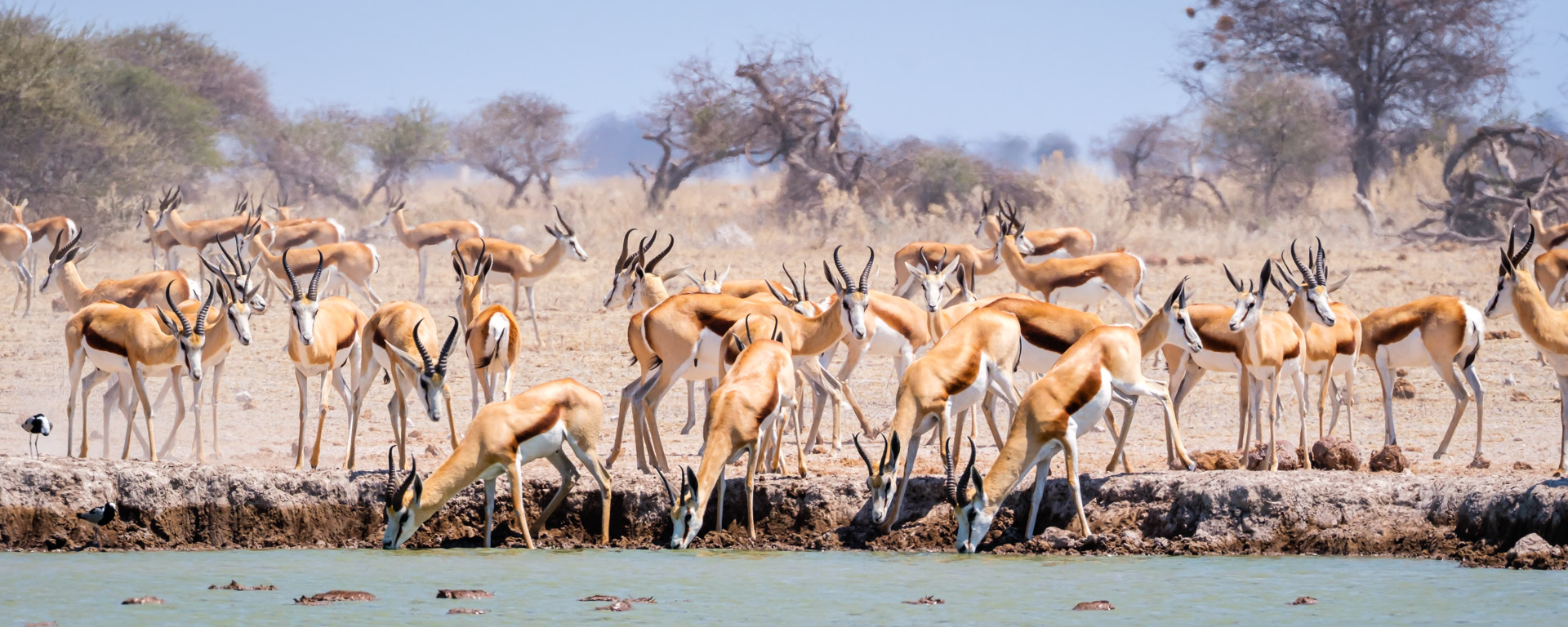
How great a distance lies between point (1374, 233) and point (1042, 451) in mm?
19647

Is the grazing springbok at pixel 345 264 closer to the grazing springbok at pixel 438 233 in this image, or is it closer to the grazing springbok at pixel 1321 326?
the grazing springbok at pixel 438 233

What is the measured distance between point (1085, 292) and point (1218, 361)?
610cm

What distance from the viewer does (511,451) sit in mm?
8227

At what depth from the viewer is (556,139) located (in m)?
45.0

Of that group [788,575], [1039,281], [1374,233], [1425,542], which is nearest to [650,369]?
[788,575]

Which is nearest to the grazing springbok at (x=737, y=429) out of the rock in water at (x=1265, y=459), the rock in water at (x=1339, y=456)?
the rock in water at (x=1265, y=459)

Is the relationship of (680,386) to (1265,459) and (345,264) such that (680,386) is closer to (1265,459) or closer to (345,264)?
(345,264)

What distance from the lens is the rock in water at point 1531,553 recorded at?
24.0 ft

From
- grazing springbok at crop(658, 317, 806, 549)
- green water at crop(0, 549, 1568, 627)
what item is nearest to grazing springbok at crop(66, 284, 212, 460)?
green water at crop(0, 549, 1568, 627)

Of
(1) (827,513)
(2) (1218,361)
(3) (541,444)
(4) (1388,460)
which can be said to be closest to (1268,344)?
(2) (1218,361)

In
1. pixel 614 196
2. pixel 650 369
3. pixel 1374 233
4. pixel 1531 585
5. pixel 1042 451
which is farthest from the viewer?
pixel 614 196

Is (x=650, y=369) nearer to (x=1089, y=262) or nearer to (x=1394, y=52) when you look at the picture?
(x=1089, y=262)

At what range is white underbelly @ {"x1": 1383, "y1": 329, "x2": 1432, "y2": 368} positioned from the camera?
1084 centimetres

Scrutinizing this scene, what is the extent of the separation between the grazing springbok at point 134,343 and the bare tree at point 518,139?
109 ft
